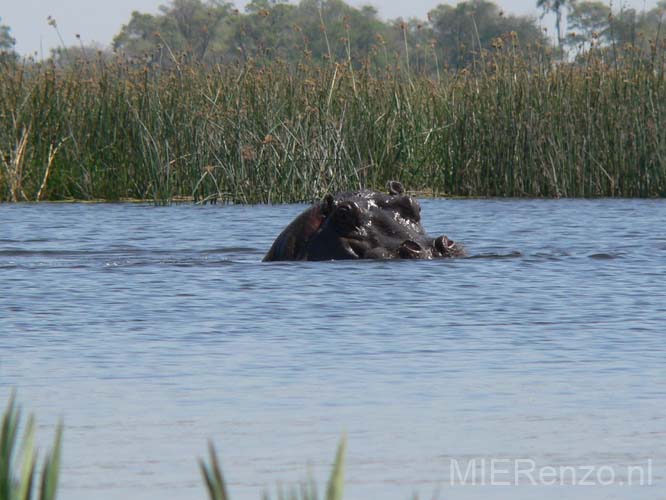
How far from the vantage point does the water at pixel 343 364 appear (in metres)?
4.41

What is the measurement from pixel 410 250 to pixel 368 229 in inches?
11.4

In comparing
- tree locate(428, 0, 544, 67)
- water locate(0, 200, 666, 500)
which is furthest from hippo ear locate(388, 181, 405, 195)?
tree locate(428, 0, 544, 67)

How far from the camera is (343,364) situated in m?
6.21

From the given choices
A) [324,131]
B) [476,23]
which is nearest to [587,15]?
[476,23]

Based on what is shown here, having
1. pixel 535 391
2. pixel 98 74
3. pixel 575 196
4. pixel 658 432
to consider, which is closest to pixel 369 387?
pixel 535 391

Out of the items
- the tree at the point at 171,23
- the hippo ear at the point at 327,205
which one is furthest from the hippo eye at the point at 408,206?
the tree at the point at 171,23

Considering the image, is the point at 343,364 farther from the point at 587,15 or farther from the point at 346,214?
the point at 587,15

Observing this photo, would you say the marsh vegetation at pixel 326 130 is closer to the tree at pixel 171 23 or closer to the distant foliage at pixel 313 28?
the distant foliage at pixel 313 28

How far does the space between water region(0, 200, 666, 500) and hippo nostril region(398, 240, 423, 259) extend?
3.3 inches

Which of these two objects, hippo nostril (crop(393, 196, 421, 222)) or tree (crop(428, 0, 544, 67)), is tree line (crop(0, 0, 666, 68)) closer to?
tree (crop(428, 0, 544, 67))

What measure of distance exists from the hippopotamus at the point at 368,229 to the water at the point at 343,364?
0.12 metres

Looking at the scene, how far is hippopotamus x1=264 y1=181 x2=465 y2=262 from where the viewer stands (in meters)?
9.31

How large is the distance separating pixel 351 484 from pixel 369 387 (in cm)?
152

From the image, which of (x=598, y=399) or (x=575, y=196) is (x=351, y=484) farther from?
(x=575, y=196)
